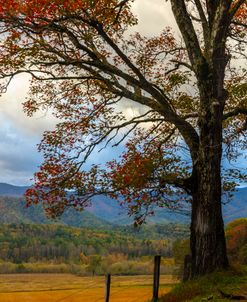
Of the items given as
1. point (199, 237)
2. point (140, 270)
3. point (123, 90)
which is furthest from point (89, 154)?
point (140, 270)

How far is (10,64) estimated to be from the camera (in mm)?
16797

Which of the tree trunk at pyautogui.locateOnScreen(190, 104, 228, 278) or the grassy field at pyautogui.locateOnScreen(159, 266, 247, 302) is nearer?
the grassy field at pyautogui.locateOnScreen(159, 266, 247, 302)

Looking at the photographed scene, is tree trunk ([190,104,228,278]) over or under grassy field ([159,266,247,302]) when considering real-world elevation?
over

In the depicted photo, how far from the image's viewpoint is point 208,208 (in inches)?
607

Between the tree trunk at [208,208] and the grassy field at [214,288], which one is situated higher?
the tree trunk at [208,208]

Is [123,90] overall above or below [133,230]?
above

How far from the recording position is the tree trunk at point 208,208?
600 inches

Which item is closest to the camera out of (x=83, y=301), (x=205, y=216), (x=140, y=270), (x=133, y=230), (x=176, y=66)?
(x=205, y=216)

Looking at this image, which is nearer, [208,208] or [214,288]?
[214,288]

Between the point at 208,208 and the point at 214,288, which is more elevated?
the point at 208,208

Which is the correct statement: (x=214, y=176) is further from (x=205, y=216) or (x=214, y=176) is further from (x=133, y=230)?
(x=133, y=230)

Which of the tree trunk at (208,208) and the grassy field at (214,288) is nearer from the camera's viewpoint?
the grassy field at (214,288)

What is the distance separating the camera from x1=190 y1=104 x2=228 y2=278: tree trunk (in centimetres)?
1523

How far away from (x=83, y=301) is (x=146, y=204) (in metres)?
41.7
